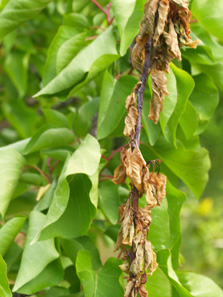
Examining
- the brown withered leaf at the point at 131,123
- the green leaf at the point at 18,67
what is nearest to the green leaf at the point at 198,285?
the brown withered leaf at the point at 131,123

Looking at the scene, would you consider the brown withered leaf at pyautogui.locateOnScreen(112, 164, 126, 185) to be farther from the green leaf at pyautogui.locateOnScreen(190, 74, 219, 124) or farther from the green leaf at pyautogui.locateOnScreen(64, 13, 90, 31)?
the green leaf at pyautogui.locateOnScreen(64, 13, 90, 31)

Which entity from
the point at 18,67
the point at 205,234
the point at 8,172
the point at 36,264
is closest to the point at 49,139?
the point at 8,172

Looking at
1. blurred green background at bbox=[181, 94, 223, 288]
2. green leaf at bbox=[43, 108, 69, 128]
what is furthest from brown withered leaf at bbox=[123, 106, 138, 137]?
blurred green background at bbox=[181, 94, 223, 288]

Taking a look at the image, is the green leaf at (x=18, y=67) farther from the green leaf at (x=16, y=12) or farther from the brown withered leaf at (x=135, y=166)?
the brown withered leaf at (x=135, y=166)

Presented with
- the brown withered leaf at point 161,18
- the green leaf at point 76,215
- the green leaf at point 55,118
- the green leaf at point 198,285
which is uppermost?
the brown withered leaf at point 161,18

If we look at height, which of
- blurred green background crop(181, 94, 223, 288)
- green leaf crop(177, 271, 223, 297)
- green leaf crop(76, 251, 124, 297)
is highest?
green leaf crop(76, 251, 124, 297)

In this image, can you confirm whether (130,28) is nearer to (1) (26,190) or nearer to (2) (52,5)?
(1) (26,190)
